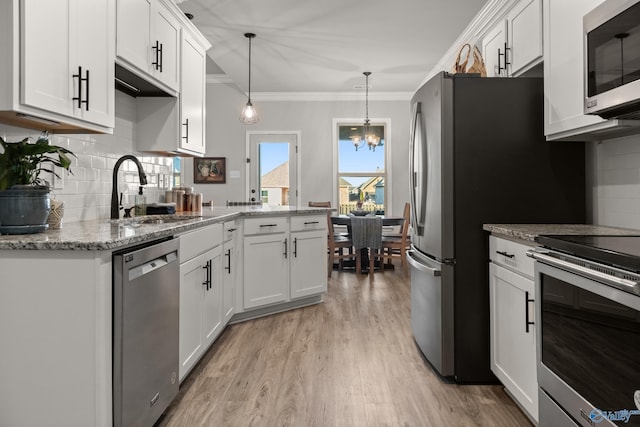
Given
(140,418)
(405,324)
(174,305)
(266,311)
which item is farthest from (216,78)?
(140,418)

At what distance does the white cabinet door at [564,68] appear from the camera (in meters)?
1.98

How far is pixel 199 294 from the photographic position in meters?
2.45

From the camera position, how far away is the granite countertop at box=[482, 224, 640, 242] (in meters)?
1.81

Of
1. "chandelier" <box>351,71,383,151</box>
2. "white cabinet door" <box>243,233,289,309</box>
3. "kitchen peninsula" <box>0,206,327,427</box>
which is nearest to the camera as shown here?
"kitchen peninsula" <box>0,206,327,427</box>

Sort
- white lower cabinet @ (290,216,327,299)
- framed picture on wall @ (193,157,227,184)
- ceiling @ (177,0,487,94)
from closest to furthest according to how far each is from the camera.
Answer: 1. white lower cabinet @ (290,216,327,299)
2. ceiling @ (177,0,487,94)
3. framed picture on wall @ (193,157,227,184)

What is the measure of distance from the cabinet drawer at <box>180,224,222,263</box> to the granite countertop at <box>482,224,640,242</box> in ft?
5.16

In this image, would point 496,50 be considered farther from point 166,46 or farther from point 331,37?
point 166,46

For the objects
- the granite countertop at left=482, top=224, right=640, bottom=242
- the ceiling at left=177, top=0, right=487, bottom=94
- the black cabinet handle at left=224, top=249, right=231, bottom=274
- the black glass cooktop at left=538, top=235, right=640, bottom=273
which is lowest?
the black cabinet handle at left=224, top=249, right=231, bottom=274

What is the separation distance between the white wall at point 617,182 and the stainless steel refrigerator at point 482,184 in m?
0.07

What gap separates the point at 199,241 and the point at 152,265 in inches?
26.7

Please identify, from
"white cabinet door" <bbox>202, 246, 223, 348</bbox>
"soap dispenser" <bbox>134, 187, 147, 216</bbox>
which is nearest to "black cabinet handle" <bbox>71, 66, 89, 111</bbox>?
"soap dispenser" <bbox>134, 187, 147, 216</bbox>

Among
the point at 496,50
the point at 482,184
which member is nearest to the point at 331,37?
the point at 496,50

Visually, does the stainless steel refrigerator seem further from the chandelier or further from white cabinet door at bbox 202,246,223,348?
the chandelier

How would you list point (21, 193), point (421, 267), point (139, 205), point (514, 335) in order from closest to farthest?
point (21, 193) → point (514, 335) → point (421, 267) → point (139, 205)
